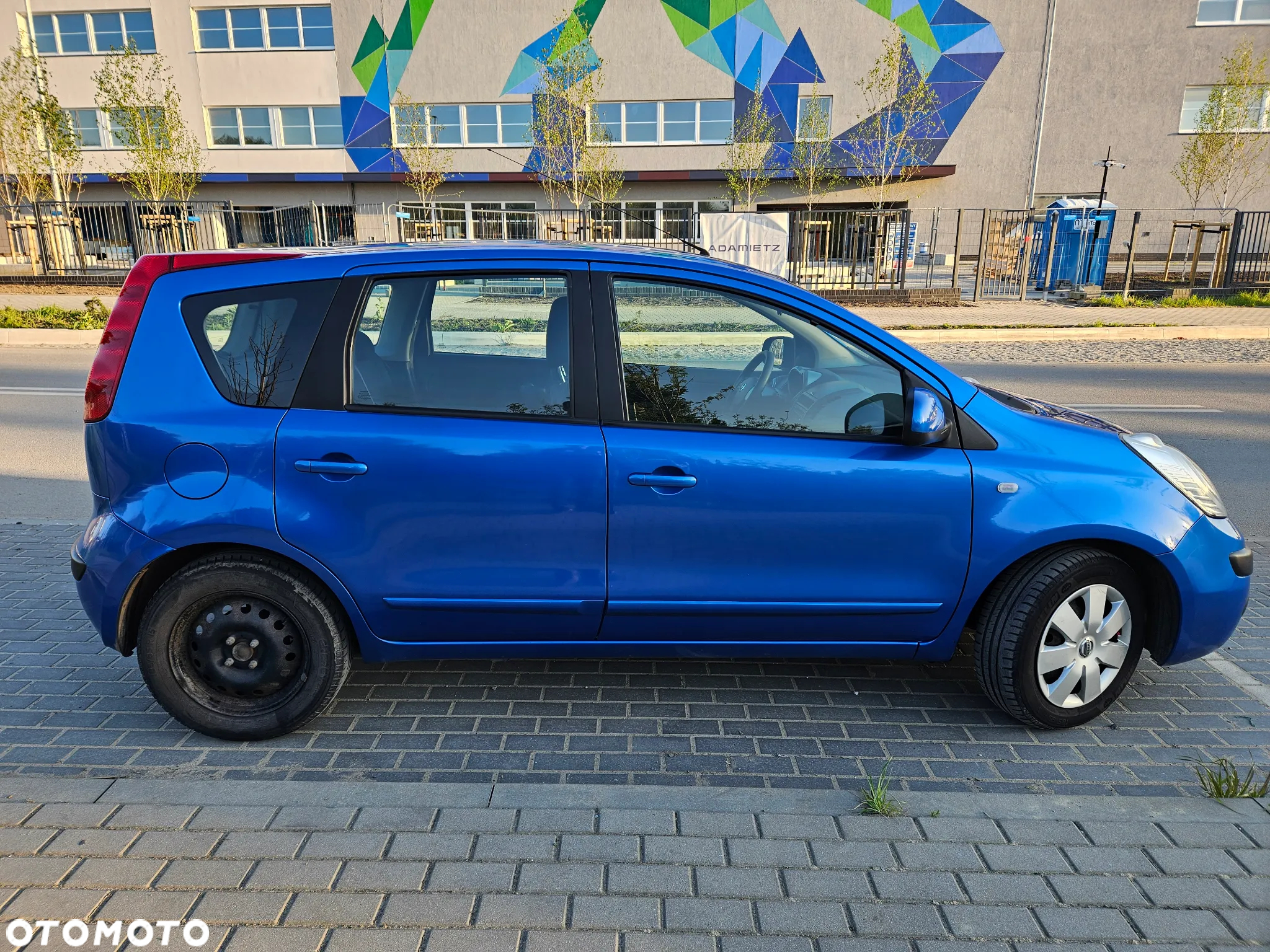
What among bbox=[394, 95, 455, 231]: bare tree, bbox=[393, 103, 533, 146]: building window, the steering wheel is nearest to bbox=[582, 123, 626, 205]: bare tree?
bbox=[393, 103, 533, 146]: building window

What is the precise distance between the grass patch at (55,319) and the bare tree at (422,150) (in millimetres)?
16585

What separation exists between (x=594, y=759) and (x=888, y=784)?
3.31 feet

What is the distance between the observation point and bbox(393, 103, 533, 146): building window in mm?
34062

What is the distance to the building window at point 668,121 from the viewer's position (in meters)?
33.7

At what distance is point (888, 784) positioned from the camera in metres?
3.00

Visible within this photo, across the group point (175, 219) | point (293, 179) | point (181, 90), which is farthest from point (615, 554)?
point (181, 90)

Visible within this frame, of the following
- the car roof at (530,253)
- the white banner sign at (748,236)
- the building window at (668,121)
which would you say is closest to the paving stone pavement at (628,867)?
the car roof at (530,253)

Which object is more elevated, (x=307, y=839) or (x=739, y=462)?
(x=739, y=462)

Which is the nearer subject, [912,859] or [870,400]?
[912,859]

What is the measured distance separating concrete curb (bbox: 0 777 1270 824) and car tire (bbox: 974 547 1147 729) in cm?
43

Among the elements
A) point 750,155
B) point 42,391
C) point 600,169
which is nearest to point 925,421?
point 42,391

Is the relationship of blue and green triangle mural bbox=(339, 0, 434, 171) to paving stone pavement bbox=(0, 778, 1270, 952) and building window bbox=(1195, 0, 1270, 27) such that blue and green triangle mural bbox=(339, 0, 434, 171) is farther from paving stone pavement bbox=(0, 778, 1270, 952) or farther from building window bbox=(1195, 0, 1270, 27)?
paving stone pavement bbox=(0, 778, 1270, 952)

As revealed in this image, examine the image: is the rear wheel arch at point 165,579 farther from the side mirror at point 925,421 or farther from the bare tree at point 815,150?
the bare tree at point 815,150

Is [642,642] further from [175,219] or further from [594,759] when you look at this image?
[175,219]
